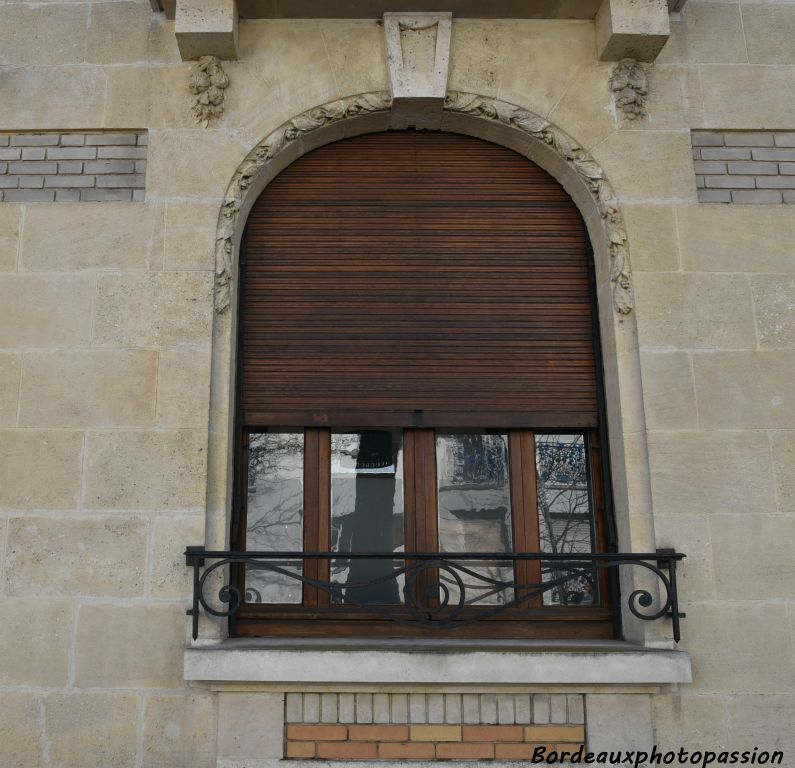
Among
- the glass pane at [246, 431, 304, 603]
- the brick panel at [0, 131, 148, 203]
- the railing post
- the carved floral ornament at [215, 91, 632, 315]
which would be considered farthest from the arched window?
the brick panel at [0, 131, 148, 203]

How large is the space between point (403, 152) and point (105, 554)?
344 centimetres

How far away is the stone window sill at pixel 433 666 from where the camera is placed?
177 inches

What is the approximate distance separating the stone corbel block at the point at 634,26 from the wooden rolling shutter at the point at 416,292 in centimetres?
98

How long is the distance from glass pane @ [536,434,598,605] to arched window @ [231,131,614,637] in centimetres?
1

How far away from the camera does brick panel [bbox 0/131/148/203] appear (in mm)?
5348

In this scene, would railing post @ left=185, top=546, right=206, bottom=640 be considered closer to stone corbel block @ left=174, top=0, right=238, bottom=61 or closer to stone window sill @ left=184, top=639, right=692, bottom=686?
stone window sill @ left=184, top=639, right=692, bottom=686

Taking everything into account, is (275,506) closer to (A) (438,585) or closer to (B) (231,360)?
(B) (231,360)

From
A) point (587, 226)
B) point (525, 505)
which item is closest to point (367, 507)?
point (525, 505)

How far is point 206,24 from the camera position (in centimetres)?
528

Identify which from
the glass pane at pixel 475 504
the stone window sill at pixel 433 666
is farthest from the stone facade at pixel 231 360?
the glass pane at pixel 475 504

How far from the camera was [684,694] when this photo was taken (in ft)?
15.2

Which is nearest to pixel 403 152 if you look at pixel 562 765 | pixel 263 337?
pixel 263 337

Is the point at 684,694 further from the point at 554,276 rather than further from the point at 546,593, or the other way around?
the point at 554,276

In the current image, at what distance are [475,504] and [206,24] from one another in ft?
12.2
